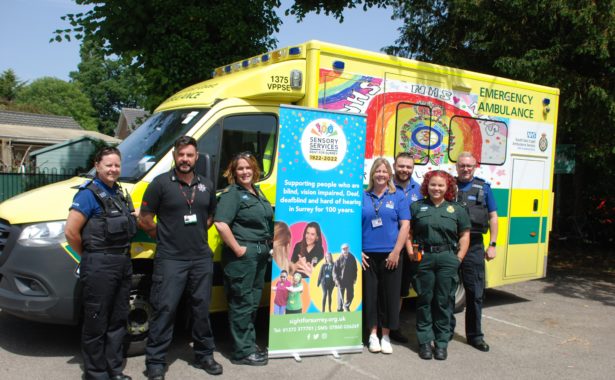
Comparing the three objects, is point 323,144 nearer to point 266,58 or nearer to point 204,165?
point 204,165

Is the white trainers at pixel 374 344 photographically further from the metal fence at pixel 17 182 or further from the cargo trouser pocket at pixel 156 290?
the metal fence at pixel 17 182

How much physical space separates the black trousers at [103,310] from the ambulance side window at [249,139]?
127 centimetres

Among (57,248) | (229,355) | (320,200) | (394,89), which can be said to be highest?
(394,89)

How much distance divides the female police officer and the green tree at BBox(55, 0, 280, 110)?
6.37m

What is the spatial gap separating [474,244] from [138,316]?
3.28m

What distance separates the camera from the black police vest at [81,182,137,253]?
384cm

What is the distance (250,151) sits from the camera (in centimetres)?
503

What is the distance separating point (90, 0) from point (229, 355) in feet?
26.0

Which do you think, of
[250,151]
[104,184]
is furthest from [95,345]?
[250,151]

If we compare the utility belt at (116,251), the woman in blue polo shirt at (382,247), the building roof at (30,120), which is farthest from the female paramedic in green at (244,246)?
the building roof at (30,120)

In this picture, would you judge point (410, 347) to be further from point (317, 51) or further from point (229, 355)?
point (317, 51)

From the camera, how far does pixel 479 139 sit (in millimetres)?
6387

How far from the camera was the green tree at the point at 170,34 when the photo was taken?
32.2 ft

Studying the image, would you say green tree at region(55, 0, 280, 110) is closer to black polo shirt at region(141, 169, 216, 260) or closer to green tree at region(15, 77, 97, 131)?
black polo shirt at region(141, 169, 216, 260)
